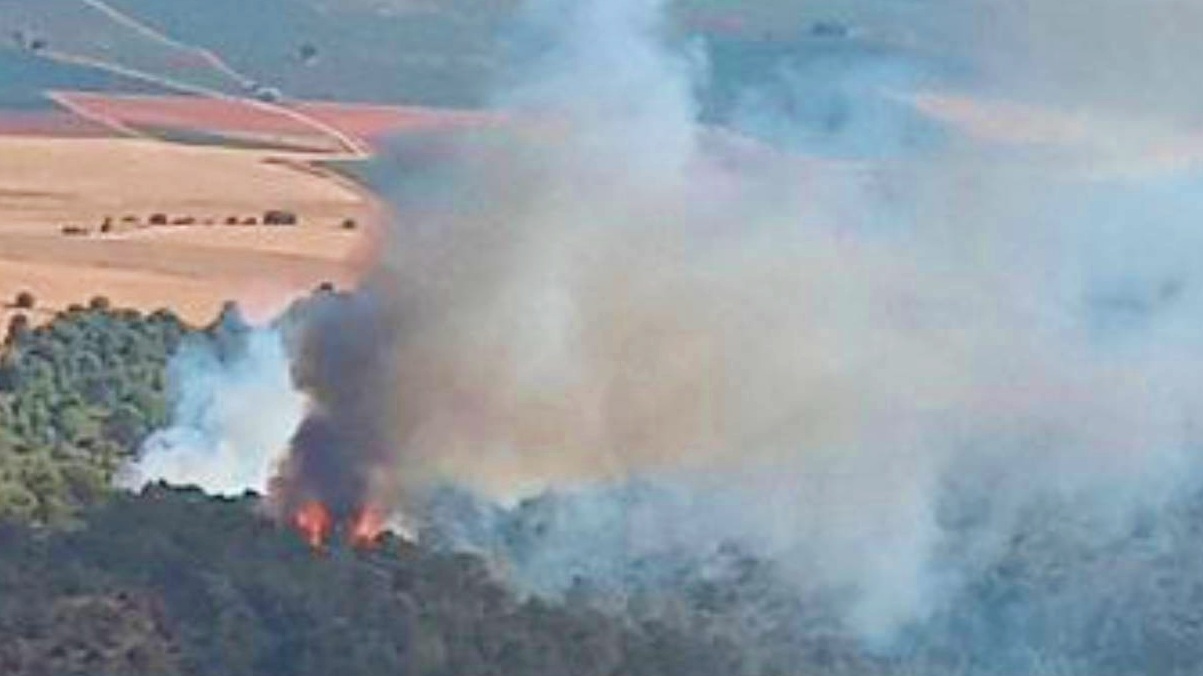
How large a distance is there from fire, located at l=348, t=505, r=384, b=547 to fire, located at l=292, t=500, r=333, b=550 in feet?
1.39

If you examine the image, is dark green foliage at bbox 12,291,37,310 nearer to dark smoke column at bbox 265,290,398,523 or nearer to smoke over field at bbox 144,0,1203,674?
smoke over field at bbox 144,0,1203,674

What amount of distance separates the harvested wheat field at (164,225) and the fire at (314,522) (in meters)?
24.6

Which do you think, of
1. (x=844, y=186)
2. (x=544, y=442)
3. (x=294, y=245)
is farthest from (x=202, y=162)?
(x=544, y=442)

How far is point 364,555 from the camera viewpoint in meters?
59.6

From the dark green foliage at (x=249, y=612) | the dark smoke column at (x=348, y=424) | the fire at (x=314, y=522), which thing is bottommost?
the dark green foliage at (x=249, y=612)

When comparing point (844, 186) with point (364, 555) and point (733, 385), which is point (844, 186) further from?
point (364, 555)

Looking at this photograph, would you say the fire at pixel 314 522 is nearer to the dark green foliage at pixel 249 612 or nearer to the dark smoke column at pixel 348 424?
the dark smoke column at pixel 348 424

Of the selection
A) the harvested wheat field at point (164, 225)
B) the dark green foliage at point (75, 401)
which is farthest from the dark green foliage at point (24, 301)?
the dark green foliage at point (75, 401)

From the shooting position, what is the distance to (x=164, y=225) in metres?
122

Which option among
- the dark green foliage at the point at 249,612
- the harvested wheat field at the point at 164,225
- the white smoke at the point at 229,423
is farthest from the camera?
the harvested wheat field at the point at 164,225

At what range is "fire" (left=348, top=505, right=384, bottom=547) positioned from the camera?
206 feet

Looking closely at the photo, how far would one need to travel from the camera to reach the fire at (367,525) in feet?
206

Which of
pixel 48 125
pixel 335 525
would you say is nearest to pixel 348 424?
pixel 335 525

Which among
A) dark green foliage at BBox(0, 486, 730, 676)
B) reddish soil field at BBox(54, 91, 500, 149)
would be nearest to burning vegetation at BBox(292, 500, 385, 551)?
dark green foliage at BBox(0, 486, 730, 676)
